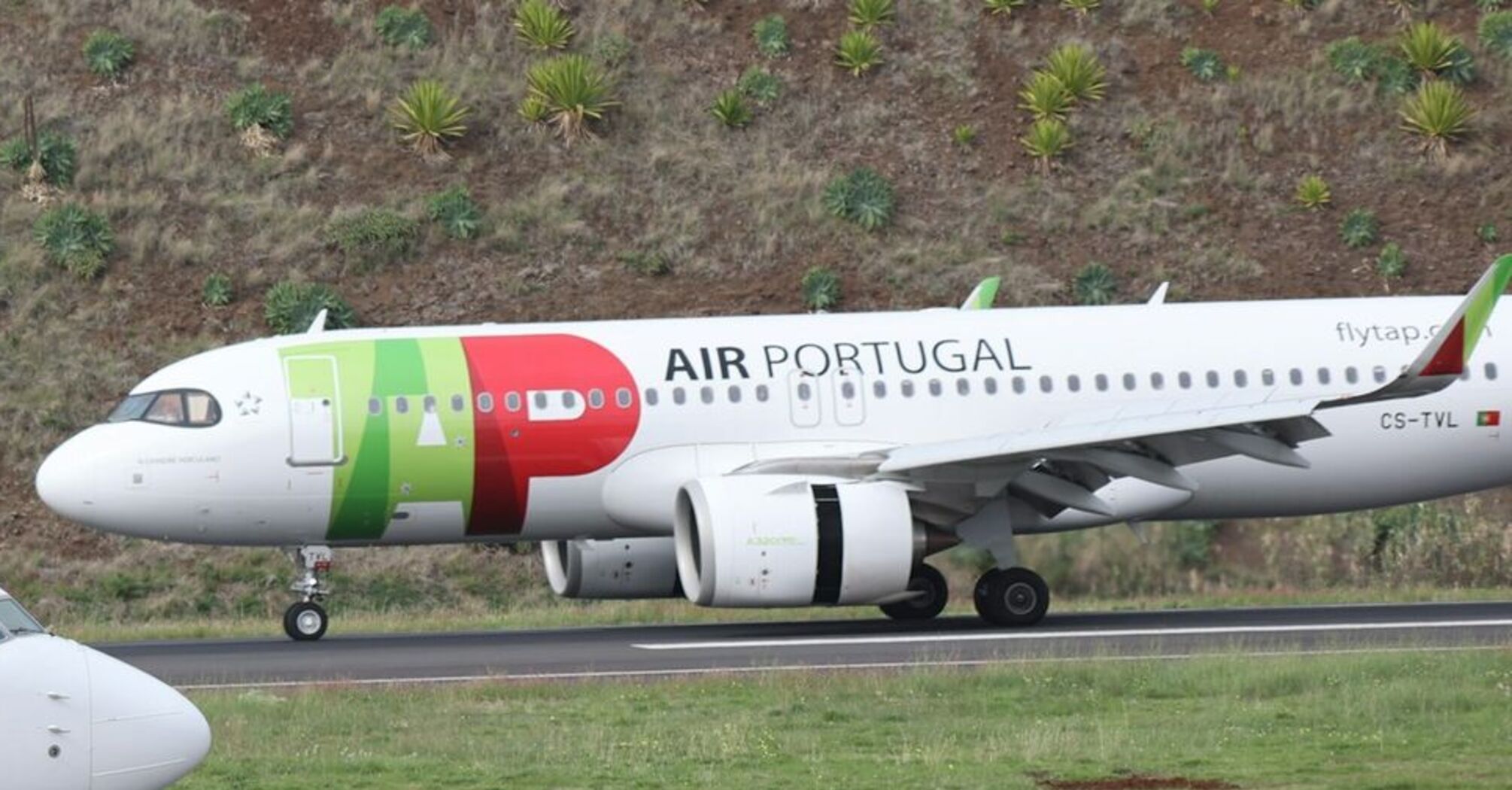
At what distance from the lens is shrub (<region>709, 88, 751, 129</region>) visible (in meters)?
49.2

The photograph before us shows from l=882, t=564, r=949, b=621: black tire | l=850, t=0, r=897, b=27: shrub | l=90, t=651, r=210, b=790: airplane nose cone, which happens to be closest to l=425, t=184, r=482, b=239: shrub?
l=850, t=0, r=897, b=27: shrub

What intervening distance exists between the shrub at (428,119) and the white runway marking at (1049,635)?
2294 centimetres

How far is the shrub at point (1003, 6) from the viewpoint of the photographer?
51.3m

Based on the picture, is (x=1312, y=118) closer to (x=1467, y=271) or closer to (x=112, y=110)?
(x=1467, y=271)

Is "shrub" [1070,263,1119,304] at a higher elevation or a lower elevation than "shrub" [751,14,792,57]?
lower

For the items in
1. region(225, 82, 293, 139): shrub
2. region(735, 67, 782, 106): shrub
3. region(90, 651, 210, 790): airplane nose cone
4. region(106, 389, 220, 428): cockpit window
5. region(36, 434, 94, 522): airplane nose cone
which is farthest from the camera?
region(735, 67, 782, 106): shrub

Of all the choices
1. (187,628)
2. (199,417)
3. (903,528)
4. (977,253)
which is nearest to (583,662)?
(903,528)

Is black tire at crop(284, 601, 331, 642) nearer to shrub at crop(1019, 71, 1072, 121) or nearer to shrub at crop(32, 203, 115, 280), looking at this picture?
shrub at crop(32, 203, 115, 280)

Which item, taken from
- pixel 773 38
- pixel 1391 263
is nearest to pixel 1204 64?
pixel 1391 263

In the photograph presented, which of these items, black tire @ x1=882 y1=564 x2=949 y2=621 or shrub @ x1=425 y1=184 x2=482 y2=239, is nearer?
black tire @ x1=882 y1=564 x2=949 y2=621

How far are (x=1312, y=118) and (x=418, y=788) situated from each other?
121ft

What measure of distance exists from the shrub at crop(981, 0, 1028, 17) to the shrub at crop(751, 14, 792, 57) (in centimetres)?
399

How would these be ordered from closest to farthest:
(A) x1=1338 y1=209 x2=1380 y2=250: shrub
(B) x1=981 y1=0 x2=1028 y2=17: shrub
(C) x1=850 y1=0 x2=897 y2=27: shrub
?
(A) x1=1338 y1=209 x2=1380 y2=250: shrub, (C) x1=850 y1=0 x2=897 y2=27: shrub, (B) x1=981 y1=0 x2=1028 y2=17: shrub

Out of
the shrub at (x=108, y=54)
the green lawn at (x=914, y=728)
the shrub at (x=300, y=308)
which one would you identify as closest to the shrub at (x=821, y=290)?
the shrub at (x=300, y=308)
